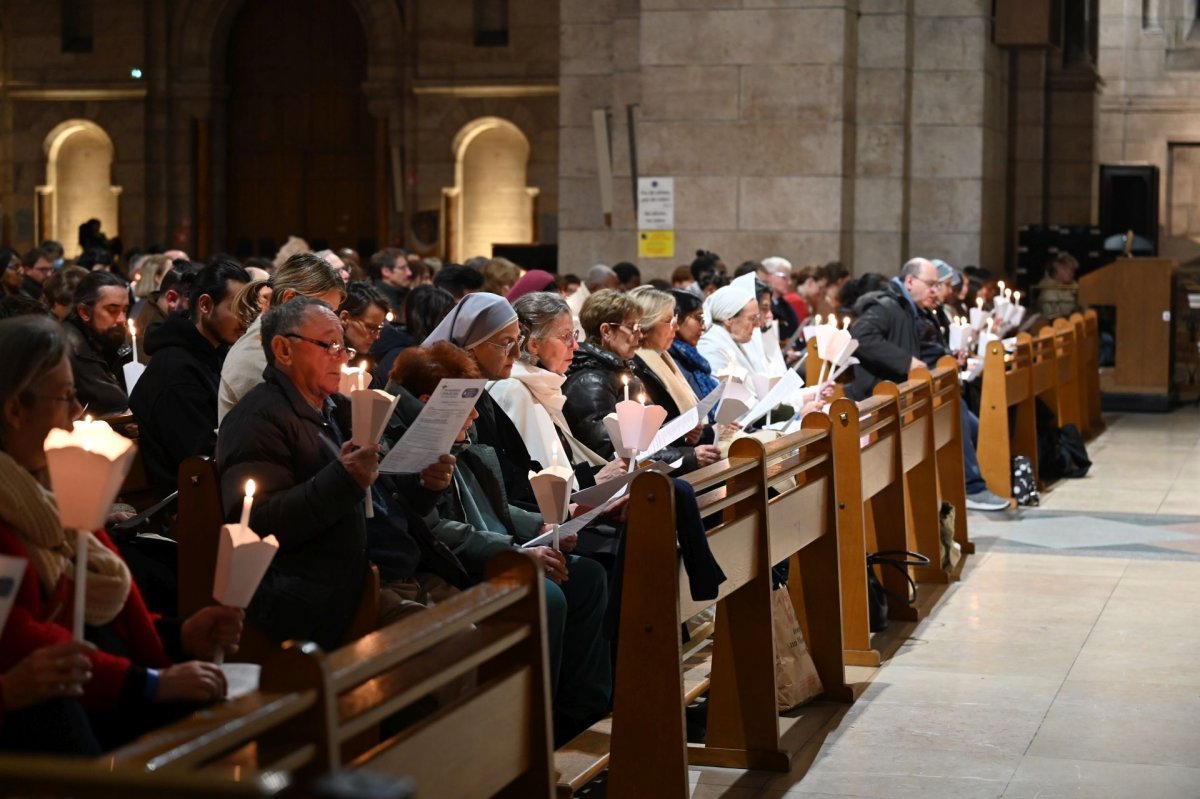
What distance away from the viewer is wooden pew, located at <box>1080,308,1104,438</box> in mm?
15352

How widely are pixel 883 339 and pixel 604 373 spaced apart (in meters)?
4.12

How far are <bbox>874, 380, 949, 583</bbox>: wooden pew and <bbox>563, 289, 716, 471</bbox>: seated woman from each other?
6.66 feet

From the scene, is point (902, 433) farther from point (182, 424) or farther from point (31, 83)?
point (31, 83)

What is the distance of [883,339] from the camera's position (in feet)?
34.2

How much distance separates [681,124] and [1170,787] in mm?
10205

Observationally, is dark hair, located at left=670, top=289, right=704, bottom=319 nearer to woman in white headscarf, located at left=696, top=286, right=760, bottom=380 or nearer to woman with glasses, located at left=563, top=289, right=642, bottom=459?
woman in white headscarf, located at left=696, top=286, right=760, bottom=380

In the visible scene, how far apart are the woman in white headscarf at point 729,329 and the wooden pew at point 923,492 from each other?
0.84m

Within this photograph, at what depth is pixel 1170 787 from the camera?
541 cm

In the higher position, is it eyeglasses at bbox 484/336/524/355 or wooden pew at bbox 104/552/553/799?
eyeglasses at bbox 484/336/524/355

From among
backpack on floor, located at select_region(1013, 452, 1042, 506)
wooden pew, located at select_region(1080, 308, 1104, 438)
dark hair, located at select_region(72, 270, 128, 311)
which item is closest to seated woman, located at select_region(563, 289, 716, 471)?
dark hair, located at select_region(72, 270, 128, 311)

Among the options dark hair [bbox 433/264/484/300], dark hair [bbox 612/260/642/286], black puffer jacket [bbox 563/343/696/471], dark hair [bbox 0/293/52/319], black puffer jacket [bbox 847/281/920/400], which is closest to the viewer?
dark hair [bbox 0/293/52/319]

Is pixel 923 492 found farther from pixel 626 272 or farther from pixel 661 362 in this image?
pixel 626 272

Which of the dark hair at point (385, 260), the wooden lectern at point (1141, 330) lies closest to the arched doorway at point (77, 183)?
the dark hair at point (385, 260)

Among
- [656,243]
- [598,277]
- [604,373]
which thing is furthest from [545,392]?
[656,243]
